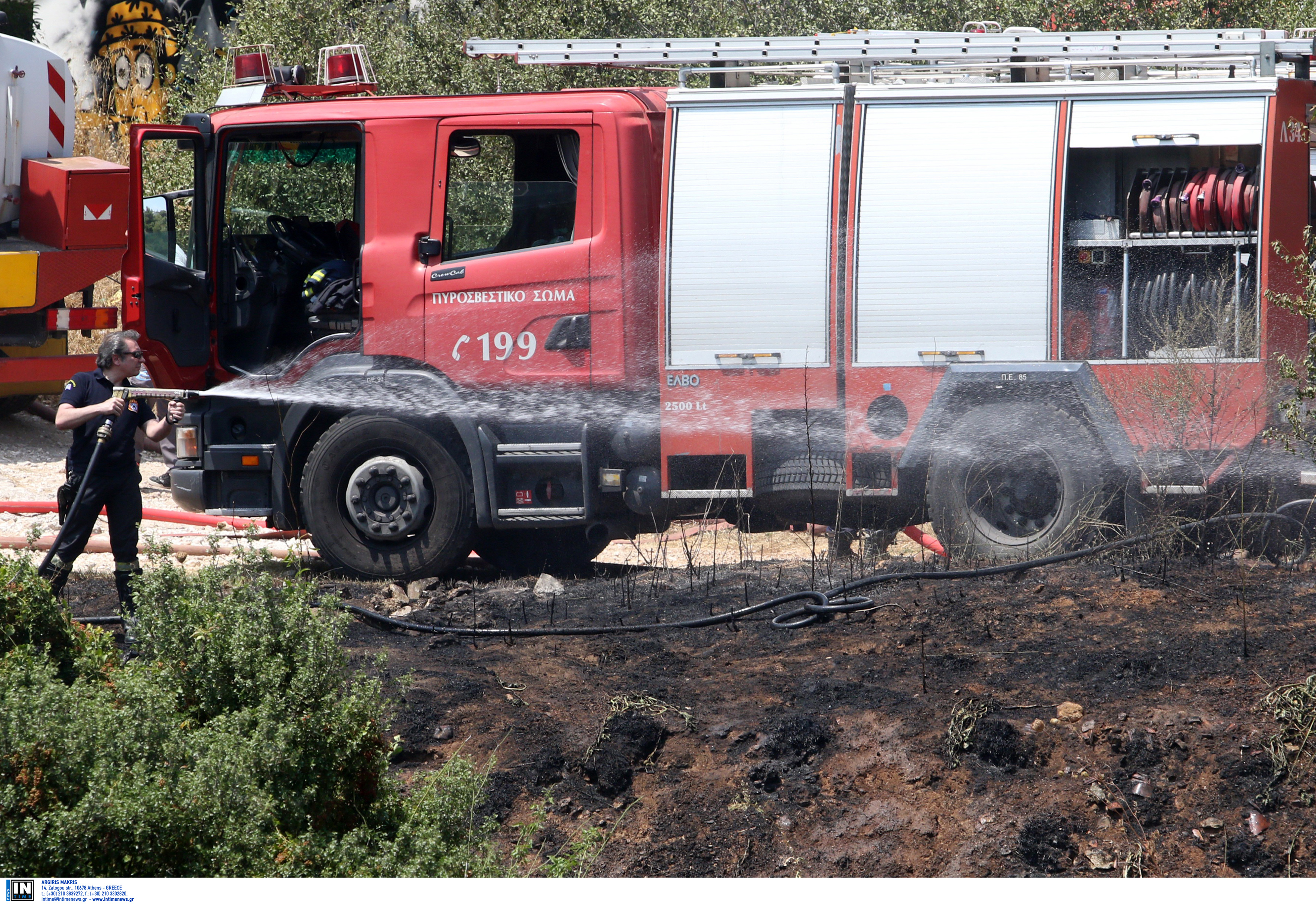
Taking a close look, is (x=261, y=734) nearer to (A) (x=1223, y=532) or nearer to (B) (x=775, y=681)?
(B) (x=775, y=681)

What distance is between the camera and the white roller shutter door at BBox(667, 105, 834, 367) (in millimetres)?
7320

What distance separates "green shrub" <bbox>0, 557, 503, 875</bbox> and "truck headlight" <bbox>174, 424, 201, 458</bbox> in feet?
12.3

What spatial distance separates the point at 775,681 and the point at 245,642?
2.32 meters

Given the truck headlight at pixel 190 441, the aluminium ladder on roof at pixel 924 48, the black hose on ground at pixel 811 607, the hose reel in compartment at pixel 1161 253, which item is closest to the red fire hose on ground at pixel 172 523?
the truck headlight at pixel 190 441

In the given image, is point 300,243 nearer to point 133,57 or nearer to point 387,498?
point 387,498

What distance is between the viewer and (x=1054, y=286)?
7.06 metres

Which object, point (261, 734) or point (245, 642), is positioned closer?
point (261, 734)

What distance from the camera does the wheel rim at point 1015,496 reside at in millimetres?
7355

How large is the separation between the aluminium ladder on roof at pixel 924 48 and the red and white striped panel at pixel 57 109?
4.72 metres

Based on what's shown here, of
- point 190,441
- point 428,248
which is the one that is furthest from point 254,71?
point 190,441

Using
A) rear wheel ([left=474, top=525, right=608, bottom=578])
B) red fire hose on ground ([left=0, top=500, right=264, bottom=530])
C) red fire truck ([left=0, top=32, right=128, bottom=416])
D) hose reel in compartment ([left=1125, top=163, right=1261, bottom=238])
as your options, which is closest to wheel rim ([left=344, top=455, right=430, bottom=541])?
rear wheel ([left=474, top=525, right=608, bottom=578])

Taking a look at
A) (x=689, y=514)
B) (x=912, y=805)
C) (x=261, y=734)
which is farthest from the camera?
(x=689, y=514)
